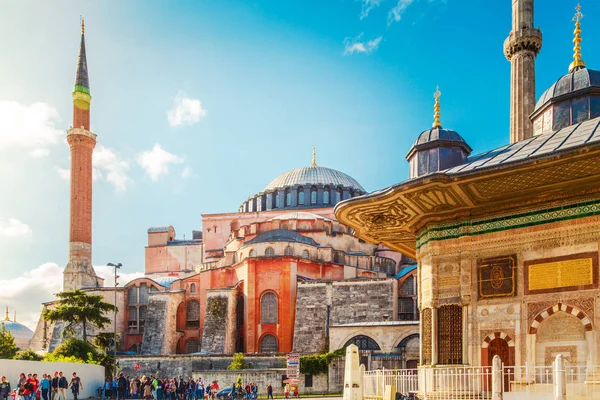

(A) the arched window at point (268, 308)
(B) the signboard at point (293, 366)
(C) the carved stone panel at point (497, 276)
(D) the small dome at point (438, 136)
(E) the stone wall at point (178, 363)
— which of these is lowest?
(E) the stone wall at point (178, 363)

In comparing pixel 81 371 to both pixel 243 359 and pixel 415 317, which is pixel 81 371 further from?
pixel 415 317

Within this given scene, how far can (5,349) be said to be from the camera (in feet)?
124

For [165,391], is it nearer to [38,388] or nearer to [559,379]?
[38,388]

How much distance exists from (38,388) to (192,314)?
20.9m

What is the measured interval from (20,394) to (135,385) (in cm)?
1131

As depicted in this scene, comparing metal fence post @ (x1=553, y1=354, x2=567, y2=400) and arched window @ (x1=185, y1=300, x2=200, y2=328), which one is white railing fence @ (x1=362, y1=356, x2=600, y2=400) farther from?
arched window @ (x1=185, y1=300, x2=200, y2=328)

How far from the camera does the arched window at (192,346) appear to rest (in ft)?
121

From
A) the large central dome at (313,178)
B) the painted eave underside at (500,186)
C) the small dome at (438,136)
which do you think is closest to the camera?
the painted eave underside at (500,186)

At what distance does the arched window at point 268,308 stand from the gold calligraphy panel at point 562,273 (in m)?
24.0

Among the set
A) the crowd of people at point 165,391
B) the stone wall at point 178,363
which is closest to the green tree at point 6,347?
the stone wall at point 178,363

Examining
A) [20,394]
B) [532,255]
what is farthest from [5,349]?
[532,255]

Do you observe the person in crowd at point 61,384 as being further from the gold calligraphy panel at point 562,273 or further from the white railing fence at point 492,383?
the gold calligraphy panel at point 562,273

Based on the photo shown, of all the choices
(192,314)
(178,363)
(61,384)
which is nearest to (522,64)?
(61,384)

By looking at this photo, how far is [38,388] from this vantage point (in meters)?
16.9
